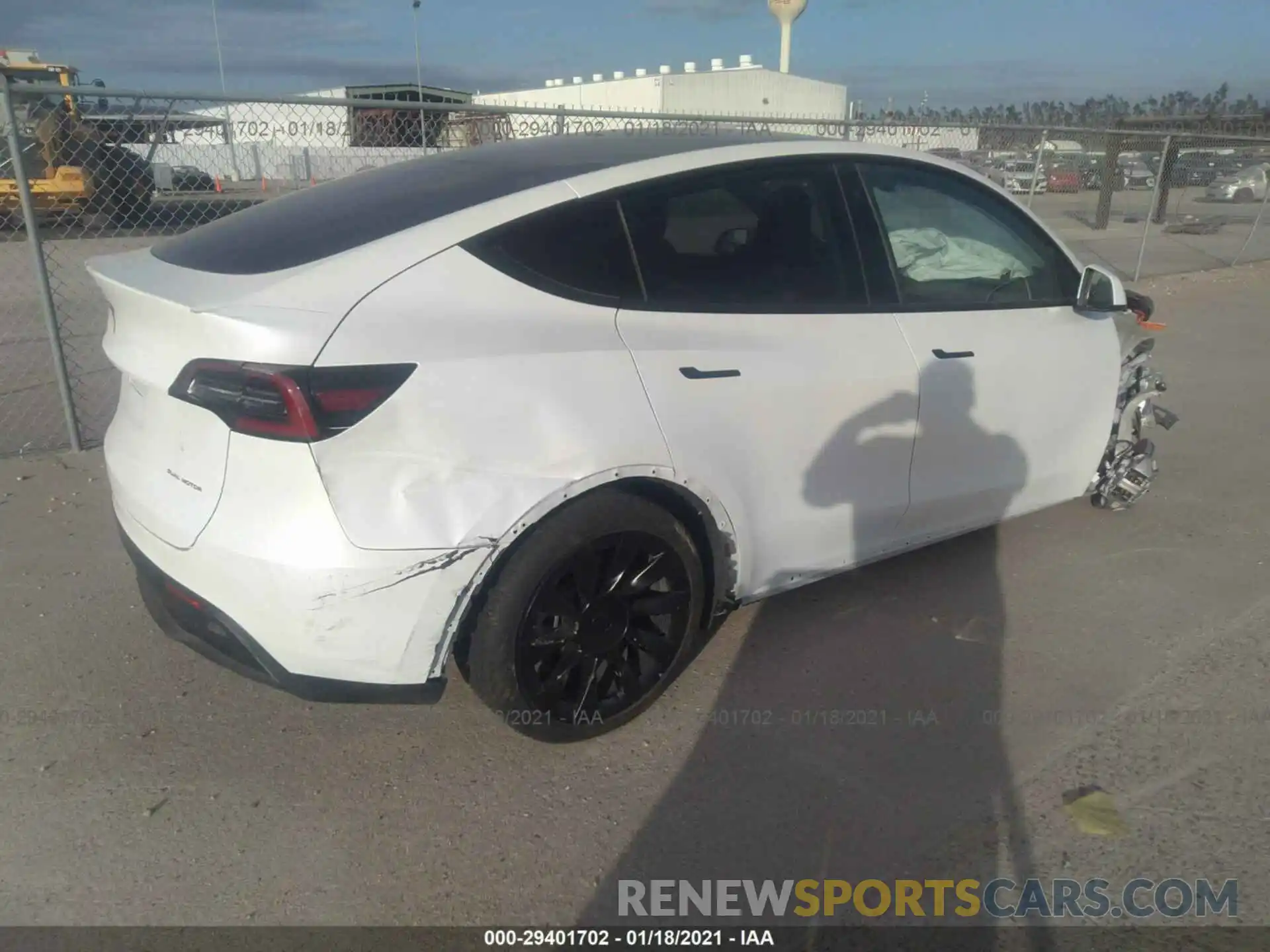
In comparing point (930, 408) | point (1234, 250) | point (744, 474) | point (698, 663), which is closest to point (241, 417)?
point (744, 474)


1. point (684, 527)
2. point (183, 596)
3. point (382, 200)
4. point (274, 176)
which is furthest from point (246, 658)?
point (274, 176)

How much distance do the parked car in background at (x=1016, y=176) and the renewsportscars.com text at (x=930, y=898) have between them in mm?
11170

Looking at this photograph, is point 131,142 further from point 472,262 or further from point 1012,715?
point 1012,715

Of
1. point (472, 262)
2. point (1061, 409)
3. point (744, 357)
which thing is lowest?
point (1061, 409)

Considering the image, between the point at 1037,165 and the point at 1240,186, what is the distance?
7.82 m

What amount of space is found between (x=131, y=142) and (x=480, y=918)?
732cm

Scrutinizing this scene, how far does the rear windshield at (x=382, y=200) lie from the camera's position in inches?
107

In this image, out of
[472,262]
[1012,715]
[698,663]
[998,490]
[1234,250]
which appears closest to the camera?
[472,262]

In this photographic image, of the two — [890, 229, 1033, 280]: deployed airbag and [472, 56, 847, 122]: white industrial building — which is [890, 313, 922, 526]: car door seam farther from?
[472, 56, 847, 122]: white industrial building

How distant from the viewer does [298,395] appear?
2.34 meters

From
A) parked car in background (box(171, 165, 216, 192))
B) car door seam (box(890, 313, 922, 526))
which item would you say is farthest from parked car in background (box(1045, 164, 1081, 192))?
car door seam (box(890, 313, 922, 526))

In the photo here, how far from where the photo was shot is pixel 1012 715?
3240mm

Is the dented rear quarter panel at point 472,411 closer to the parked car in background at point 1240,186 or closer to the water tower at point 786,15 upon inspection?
the parked car in background at point 1240,186

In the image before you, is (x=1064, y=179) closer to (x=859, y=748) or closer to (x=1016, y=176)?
(x=1016, y=176)
